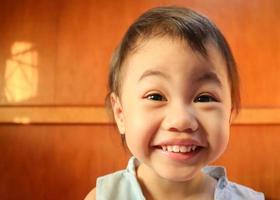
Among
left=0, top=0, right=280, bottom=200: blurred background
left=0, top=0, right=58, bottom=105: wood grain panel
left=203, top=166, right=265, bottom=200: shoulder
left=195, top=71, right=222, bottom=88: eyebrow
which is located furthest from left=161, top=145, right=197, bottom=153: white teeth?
left=0, top=0, right=58, bottom=105: wood grain panel

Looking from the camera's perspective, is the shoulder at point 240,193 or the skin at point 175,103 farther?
the shoulder at point 240,193

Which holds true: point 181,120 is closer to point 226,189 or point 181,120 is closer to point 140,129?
point 140,129

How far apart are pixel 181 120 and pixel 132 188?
11.6 inches

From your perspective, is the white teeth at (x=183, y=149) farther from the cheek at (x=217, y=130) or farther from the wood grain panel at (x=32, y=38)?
the wood grain panel at (x=32, y=38)

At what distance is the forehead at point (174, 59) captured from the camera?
559 millimetres

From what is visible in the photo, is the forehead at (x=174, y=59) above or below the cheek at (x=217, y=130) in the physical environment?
above

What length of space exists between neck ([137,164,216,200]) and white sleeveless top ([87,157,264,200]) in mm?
18

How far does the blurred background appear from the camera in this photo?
1.16m

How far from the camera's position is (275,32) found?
3.76 ft

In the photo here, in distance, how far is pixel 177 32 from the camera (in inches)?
23.4

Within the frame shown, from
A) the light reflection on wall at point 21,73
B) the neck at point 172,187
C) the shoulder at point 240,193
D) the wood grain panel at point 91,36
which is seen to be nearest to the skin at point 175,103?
the neck at point 172,187

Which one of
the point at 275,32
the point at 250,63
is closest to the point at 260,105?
the point at 250,63

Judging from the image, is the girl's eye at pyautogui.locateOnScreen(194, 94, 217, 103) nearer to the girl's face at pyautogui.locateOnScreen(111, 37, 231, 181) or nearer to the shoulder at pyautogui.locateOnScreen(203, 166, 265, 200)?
the girl's face at pyautogui.locateOnScreen(111, 37, 231, 181)

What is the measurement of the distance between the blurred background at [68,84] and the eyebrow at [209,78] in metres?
0.60
